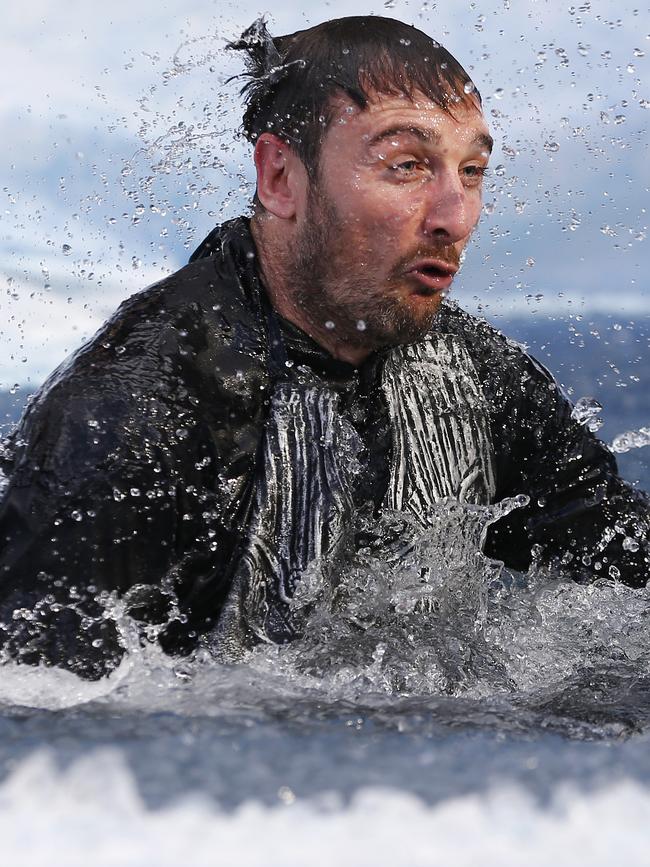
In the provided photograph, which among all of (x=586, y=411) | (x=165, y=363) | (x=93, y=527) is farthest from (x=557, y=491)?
(x=93, y=527)

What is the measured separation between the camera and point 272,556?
1.51m

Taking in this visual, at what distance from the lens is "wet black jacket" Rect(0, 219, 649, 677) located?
4.33ft


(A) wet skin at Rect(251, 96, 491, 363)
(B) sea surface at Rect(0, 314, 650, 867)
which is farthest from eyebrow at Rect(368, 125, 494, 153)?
(B) sea surface at Rect(0, 314, 650, 867)

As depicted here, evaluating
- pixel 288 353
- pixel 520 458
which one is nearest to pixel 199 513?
pixel 288 353

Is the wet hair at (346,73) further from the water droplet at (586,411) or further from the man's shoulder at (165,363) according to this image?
the water droplet at (586,411)

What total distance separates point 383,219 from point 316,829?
98 centimetres

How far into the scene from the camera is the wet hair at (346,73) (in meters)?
1.56

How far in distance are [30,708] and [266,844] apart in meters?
0.32

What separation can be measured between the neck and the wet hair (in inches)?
4.9

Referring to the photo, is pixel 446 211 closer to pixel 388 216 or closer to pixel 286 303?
pixel 388 216

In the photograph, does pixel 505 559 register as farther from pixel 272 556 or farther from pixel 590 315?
pixel 590 315

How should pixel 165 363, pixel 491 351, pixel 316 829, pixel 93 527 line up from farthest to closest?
pixel 491 351 → pixel 165 363 → pixel 93 527 → pixel 316 829

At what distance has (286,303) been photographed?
5.34 feet

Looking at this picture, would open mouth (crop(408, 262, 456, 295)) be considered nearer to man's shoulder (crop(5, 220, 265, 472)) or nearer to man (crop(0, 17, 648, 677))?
man (crop(0, 17, 648, 677))
